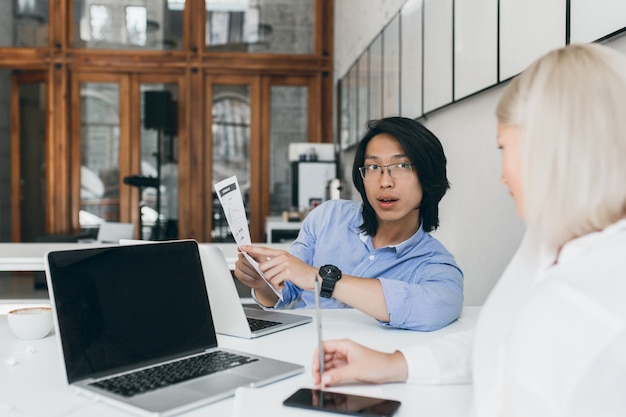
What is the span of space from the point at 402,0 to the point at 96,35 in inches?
171

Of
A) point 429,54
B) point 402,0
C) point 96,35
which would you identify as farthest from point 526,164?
point 96,35

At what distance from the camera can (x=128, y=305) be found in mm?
1201

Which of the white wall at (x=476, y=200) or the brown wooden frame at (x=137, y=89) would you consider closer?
the white wall at (x=476, y=200)

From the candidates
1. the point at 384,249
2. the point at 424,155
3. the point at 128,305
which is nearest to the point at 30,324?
the point at 128,305

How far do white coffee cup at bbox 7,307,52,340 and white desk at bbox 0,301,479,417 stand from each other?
20 millimetres

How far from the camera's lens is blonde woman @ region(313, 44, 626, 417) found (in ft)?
2.29

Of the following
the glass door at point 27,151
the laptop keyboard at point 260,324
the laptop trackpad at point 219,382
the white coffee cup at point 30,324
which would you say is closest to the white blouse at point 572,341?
the laptop trackpad at point 219,382

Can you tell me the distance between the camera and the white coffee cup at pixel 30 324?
1.45m

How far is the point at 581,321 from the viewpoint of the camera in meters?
0.69

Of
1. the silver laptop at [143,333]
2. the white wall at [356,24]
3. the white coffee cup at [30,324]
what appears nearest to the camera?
the silver laptop at [143,333]

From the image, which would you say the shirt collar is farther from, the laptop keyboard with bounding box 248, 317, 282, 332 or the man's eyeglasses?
the laptop keyboard with bounding box 248, 317, 282, 332

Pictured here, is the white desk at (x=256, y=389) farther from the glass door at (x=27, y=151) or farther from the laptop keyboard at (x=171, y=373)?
the glass door at (x=27, y=151)

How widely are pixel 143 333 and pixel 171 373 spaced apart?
0.11 m

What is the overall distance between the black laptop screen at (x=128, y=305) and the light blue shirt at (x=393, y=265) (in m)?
0.47
